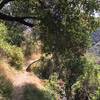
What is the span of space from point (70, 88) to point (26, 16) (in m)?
26.4

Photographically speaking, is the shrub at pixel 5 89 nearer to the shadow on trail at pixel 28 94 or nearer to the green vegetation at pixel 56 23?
the shadow on trail at pixel 28 94

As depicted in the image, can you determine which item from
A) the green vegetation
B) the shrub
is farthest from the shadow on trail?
the shrub

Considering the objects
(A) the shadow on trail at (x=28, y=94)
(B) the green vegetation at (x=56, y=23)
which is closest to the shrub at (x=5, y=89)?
(A) the shadow on trail at (x=28, y=94)

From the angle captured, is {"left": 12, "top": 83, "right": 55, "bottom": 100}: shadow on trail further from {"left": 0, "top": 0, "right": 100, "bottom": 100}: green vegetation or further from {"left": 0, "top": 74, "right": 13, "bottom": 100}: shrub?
{"left": 0, "top": 74, "right": 13, "bottom": 100}: shrub

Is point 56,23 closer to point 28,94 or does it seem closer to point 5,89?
point 5,89

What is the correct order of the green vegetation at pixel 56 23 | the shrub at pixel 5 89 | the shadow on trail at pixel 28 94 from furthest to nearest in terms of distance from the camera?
the shadow on trail at pixel 28 94 → the shrub at pixel 5 89 → the green vegetation at pixel 56 23

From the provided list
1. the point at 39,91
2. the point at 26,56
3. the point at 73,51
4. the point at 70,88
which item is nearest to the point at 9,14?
the point at 73,51

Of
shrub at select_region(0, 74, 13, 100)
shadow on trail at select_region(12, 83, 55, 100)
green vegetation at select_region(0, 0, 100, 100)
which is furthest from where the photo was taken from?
shadow on trail at select_region(12, 83, 55, 100)

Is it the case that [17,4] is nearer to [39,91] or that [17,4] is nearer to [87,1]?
[87,1]

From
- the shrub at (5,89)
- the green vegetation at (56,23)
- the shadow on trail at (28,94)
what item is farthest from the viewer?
the shadow on trail at (28,94)

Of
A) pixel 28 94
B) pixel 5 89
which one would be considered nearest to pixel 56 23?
pixel 5 89

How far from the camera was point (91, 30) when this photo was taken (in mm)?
16797

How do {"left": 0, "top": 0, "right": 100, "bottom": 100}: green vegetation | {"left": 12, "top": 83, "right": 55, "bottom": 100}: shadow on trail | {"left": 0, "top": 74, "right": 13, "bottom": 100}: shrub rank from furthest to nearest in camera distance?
1. {"left": 12, "top": 83, "right": 55, "bottom": 100}: shadow on trail
2. {"left": 0, "top": 74, "right": 13, "bottom": 100}: shrub
3. {"left": 0, "top": 0, "right": 100, "bottom": 100}: green vegetation

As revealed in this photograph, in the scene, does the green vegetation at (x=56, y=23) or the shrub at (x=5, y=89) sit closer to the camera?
the green vegetation at (x=56, y=23)
